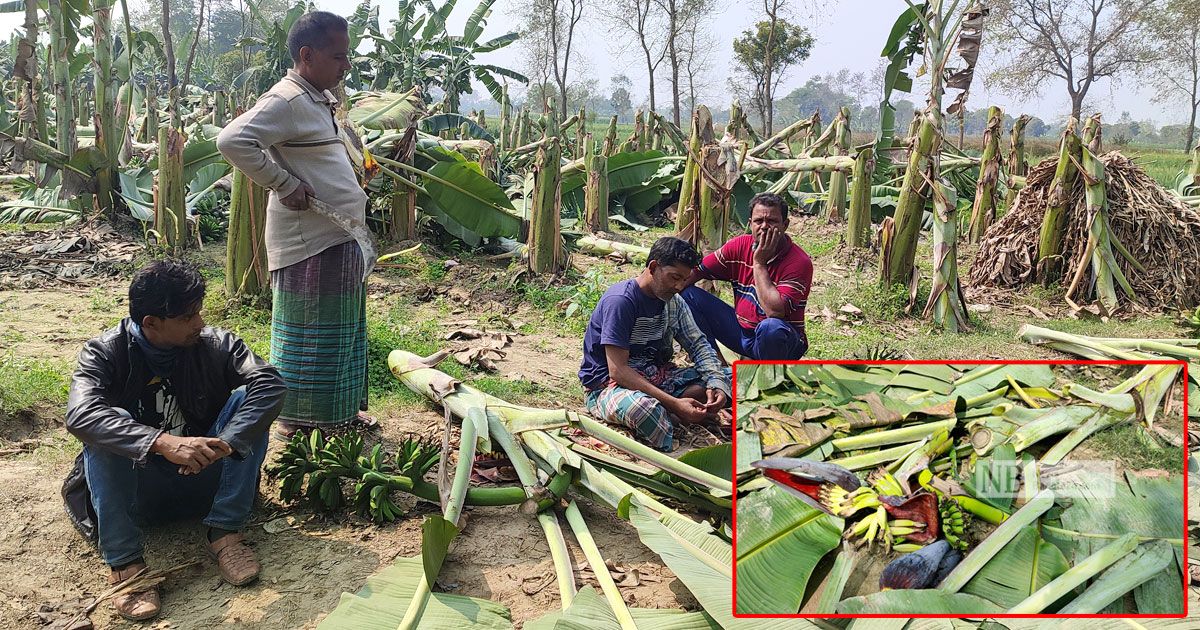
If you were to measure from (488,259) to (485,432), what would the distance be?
188 inches

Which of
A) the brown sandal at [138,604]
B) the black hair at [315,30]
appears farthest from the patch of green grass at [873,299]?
the brown sandal at [138,604]

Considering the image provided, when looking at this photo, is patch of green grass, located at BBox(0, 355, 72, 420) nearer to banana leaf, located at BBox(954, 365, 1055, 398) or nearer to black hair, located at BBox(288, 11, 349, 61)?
black hair, located at BBox(288, 11, 349, 61)

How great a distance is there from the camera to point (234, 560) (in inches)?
107

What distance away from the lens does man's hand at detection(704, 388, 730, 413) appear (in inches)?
152

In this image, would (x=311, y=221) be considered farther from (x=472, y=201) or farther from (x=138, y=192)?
(x=138, y=192)

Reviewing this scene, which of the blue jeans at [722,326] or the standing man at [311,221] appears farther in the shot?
the blue jeans at [722,326]

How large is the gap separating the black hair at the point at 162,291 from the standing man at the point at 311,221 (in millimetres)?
678

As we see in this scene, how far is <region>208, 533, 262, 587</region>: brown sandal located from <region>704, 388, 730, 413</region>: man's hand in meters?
1.99

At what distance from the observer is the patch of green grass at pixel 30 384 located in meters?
3.73

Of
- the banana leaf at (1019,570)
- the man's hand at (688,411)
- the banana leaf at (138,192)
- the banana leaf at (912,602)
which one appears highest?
the banana leaf at (138,192)

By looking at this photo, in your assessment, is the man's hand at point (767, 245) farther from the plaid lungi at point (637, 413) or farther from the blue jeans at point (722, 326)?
the plaid lungi at point (637, 413)

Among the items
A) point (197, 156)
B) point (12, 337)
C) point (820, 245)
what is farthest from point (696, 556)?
point (820, 245)

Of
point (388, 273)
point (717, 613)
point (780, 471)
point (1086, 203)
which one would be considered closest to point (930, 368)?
point (780, 471)

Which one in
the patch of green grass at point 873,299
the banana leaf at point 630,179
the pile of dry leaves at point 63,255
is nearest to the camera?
the pile of dry leaves at point 63,255
